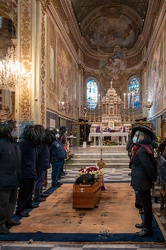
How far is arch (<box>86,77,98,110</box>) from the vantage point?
3027 centimetres

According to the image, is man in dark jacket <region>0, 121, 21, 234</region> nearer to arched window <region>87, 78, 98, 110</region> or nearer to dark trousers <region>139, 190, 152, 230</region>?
dark trousers <region>139, 190, 152, 230</region>

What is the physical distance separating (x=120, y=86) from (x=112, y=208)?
25.2m

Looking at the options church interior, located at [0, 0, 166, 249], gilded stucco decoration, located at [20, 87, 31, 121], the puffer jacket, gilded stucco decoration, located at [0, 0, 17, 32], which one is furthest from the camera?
gilded stucco decoration, located at [0, 0, 17, 32]

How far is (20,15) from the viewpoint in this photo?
12.7m

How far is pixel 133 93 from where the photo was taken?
96.7 ft

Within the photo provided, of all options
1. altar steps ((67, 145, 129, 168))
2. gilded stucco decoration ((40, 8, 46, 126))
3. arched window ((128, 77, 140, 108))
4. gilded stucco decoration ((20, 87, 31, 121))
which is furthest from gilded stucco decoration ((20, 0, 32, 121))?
arched window ((128, 77, 140, 108))

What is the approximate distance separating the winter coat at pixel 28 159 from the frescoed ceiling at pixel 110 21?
69.1ft

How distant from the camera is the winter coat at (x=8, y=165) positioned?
14.6 ft

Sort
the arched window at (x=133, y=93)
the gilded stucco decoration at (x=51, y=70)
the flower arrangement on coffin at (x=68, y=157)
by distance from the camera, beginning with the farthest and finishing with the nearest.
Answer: the arched window at (x=133, y=93)
the gilded stucco decoration at (x=51, y=70)
the flower arrangement on coffin at (x=68, y=157)

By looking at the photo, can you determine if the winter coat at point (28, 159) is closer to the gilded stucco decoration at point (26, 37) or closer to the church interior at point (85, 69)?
the church interior at point (85, 69)

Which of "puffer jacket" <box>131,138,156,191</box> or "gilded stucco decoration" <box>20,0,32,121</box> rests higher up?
"gilded stucco decoration" <box>20,0,32,121</box>

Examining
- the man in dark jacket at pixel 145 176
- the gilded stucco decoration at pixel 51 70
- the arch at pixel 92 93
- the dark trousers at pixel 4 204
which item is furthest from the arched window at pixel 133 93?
the dark trousers at pixel 4 204

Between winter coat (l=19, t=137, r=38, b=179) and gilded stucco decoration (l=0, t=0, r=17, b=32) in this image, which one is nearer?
winter coat (l=19, t=137, r=38, b=179)

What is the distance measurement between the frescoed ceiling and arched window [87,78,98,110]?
3701mm
